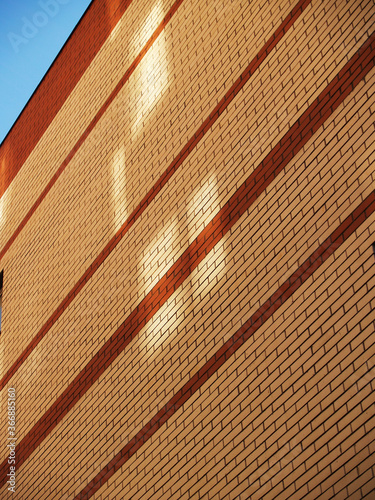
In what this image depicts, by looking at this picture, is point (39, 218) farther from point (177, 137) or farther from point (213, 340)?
point (213, 340)

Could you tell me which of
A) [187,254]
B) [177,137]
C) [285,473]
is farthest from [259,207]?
[285,473]

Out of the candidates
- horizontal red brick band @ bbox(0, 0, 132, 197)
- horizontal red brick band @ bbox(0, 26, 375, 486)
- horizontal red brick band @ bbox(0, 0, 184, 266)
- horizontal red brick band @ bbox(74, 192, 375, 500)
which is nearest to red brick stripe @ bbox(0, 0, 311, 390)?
horizontal red brick band @ bbox(0, 0, 184, 266)

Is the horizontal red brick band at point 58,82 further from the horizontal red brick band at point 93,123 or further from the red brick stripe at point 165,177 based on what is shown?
the red brick stripe at point 165,177

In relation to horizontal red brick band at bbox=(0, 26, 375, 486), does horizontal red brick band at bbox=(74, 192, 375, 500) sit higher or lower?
lower

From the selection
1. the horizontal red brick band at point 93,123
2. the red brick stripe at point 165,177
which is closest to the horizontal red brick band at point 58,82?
the horizontal red brick band at point 93,123

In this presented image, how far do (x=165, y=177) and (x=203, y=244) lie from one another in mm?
1270

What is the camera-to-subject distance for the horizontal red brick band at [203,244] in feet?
22.2

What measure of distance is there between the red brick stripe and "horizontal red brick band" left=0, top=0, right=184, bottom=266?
0.66ft

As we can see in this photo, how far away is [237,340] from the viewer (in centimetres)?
682

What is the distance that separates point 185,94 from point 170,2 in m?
1.69

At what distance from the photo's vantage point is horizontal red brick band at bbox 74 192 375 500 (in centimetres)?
617

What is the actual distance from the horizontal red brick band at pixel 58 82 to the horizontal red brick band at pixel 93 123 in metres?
1.17

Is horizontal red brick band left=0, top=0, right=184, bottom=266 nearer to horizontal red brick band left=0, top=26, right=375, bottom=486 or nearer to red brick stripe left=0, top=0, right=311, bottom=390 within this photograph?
red brick stripe left=0, top=0, right=311, bottom=390

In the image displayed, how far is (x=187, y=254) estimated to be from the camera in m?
7.67
